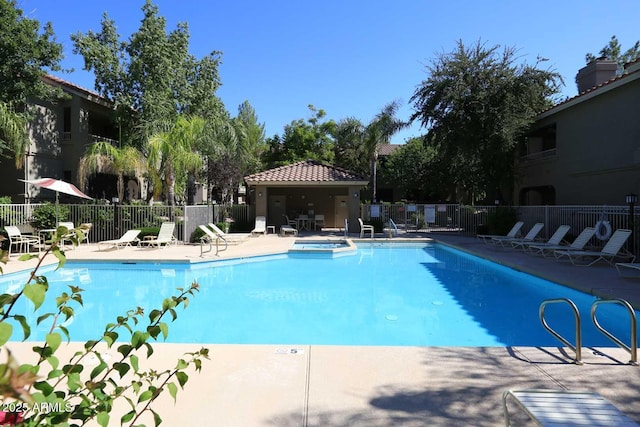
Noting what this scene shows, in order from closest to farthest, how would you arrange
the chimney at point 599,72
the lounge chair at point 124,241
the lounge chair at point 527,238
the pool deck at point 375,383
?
the pool deck at point 375,383
the lounge chair at point 527,238
the lounge chair at point 124,241
the chimney at point 599,72

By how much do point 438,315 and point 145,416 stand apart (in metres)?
6.08

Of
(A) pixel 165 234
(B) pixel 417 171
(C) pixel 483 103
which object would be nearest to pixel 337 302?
(A) pixel 165 234

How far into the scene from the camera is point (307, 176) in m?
22.8

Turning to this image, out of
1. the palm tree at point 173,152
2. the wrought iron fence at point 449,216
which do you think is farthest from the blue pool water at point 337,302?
the palm tree at point 173,152

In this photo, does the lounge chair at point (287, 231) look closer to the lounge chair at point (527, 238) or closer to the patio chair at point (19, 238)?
the lounge chair at point (527, 238)

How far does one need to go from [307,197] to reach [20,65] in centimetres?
1609

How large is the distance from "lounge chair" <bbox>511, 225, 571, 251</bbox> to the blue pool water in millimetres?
2354

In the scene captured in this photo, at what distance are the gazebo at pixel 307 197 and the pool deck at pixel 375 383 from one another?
60.1 feet

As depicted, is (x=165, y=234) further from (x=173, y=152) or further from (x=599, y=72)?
(x=599, y=72)

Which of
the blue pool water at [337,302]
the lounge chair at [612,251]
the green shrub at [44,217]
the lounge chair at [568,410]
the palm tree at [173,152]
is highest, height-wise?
the palm tree at [173,152]

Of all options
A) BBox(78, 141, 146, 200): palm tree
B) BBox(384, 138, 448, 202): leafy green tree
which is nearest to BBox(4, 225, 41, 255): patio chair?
BBox(78, 141, 146, 200): palm tree

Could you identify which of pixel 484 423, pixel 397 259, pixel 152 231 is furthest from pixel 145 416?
pixel 152 231

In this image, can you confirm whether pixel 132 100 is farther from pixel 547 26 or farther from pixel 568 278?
pixel 568 278

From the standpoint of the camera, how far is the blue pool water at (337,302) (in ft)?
22.3
